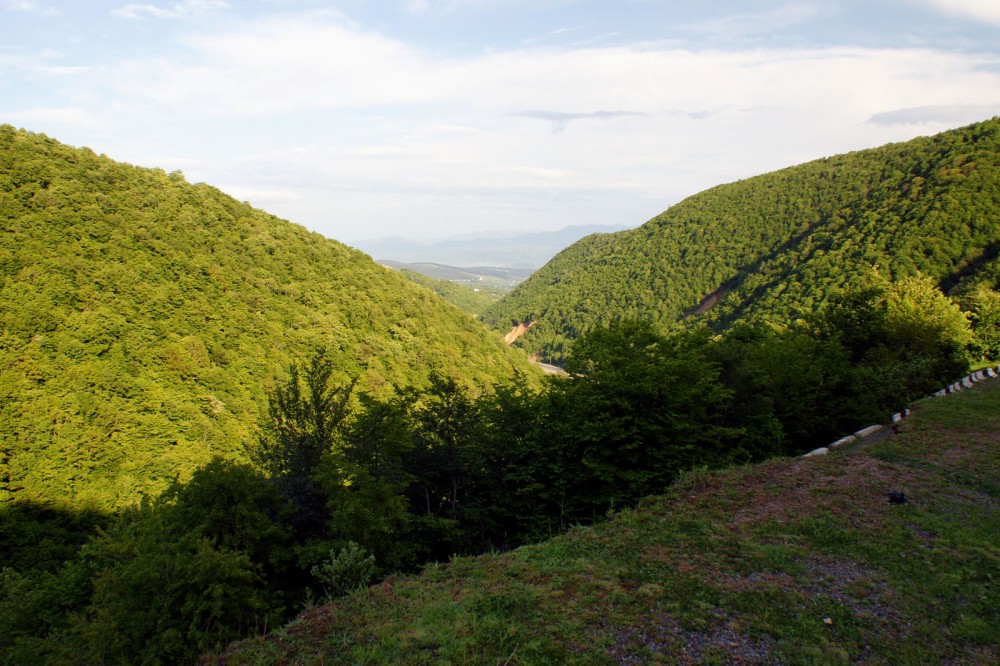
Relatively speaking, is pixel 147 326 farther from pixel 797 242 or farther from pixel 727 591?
pixel 797 242

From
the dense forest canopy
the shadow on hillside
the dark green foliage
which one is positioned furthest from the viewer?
the shadow on hillside

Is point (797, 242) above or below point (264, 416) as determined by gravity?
above

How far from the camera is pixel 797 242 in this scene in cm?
9512

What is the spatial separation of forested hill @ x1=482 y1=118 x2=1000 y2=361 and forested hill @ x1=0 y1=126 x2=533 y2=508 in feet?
181

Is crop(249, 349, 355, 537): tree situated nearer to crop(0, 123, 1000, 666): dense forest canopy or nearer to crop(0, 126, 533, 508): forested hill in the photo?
crop(0, 123, 1000, 666): dense forest canopy

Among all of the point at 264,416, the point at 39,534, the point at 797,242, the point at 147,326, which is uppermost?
the point at 797,242

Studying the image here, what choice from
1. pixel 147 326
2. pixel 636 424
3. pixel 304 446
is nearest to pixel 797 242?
pixel 636 424

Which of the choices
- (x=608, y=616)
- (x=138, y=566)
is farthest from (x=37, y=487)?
(x=608, y=616)

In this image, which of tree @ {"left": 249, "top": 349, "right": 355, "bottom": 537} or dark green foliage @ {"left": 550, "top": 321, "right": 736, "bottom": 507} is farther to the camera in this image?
dark green foliage @ {"left": 550, "top": 321, "right": 736, "bottom": 507}

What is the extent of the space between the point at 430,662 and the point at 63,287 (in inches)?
1695

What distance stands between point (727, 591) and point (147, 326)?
1745 inches

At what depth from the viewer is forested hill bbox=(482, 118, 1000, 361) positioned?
64812mm

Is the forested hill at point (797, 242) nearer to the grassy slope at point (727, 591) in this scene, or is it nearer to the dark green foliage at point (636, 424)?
the dark green foliage at point (636, 424)

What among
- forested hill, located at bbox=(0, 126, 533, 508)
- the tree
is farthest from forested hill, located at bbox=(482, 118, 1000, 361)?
forested hill, located at bbox=(0, 126, 533, 508)
